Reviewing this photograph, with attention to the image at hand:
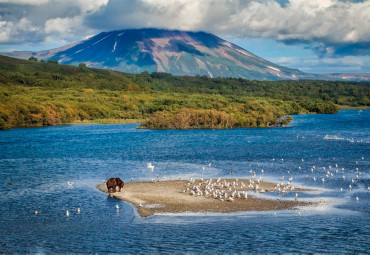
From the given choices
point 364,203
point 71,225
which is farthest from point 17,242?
point 364,203

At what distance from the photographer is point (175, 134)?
268 feet

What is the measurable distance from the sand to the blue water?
106 cm

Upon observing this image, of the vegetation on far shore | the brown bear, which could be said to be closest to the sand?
the brown bear

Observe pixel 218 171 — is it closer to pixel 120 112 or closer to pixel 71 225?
pixel 71 225

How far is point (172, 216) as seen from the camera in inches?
1065

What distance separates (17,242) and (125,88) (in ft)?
535

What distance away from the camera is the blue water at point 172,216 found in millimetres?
22641

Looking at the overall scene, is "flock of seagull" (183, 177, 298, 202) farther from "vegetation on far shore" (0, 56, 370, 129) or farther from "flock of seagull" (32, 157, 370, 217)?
"vegetation on far shore" (0, 56, 370, 129)

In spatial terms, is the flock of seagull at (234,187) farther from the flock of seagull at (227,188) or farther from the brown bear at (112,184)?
the brown bear at (112,184)

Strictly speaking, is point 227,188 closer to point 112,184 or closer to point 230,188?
point 230,188

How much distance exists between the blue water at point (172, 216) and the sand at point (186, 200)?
106cm

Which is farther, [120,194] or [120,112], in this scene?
[120,112]

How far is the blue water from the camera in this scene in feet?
74.3

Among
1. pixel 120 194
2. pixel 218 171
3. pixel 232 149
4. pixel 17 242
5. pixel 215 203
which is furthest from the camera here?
pixel 232 149
